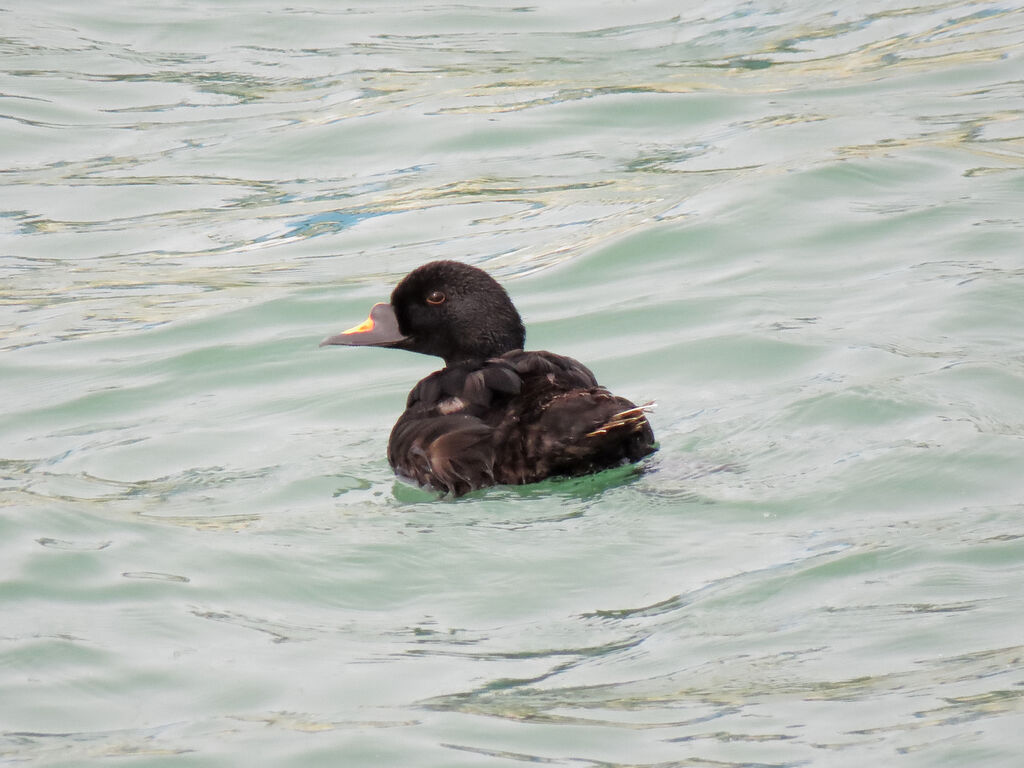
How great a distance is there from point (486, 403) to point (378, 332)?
0.91 metres

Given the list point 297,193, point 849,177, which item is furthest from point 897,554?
point 297,193

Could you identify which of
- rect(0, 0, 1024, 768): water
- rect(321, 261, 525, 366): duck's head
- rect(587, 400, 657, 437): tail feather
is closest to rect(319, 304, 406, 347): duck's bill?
rect(321, 261, 525, 366): duck's head

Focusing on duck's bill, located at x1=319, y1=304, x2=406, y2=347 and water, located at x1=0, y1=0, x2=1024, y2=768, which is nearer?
water, located at x1=0, y1=0, x2=1024, y2=768

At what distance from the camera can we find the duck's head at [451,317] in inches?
250

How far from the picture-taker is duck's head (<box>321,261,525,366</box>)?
634cm

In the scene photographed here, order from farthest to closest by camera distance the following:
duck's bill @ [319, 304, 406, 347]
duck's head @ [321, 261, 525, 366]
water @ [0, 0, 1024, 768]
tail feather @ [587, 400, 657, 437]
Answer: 1. duck's bill @ [319, 304, 406, 347]
2. duck's head @ [321, 261, 525, 366]
3. tail feather @ [587, 400, 657, 437]
4. water @ [0, 0, 1024, 768]

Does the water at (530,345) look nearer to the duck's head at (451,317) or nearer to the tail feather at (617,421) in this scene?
the tail feather at (617,421)

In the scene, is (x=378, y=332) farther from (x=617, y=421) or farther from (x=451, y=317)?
(x=617, y=421)

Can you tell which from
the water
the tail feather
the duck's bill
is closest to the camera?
the water

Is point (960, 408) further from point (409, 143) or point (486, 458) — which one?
point (409, 143)

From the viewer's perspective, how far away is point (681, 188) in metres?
10.0

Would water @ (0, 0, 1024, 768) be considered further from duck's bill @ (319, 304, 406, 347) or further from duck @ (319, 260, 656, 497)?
duck's bill @ (319, 304, 406, 347)

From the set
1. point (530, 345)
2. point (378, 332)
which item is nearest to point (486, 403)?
point (378, 332)

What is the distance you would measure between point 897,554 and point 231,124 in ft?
27.2
